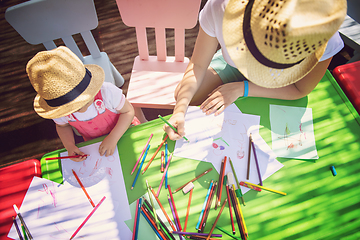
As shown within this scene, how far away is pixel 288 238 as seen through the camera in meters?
0.89

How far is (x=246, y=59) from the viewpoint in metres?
0.66

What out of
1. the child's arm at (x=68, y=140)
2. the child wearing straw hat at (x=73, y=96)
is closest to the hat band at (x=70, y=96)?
the child wearing straw hat at (x=73, y=96)

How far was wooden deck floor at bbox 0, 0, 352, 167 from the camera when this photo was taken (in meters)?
2.06

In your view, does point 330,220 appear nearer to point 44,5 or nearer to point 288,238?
point 288,238

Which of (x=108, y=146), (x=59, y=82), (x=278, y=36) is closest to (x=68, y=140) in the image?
(x=108, y=146)

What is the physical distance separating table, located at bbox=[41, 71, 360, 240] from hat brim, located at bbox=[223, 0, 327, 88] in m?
0.43

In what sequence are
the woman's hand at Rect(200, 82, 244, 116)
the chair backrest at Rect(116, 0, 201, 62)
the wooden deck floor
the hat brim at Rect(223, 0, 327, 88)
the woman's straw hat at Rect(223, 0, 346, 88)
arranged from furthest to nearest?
the wooden deck floor
the chair backrest at Rect(116, 0, 201, 62)
the woman's hand at Rect(200, 82, 244, 116)
the hat brim at Rect(223, 0, 327, 88)
the woman's straw hat at Rect(223, 0, 346, 88)

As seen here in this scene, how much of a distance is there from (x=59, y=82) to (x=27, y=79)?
2.00 m

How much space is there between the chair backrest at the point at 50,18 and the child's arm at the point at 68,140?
25.2 inches

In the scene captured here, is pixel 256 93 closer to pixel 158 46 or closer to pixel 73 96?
pixel 158 46

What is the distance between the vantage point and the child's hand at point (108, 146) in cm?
103

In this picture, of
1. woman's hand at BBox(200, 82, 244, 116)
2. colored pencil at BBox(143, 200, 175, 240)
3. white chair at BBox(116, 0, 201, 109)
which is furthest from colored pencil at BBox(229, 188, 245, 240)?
white chair at BBox(116, 0, 201, 109)

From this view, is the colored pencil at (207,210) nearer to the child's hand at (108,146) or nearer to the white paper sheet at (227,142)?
the white paper sheet at (227,142)

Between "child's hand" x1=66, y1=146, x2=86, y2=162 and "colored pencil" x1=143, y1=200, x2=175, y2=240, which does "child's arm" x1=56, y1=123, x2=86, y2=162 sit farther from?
"colored pencil" x1=143, y1=200, x2=175, y2=240
